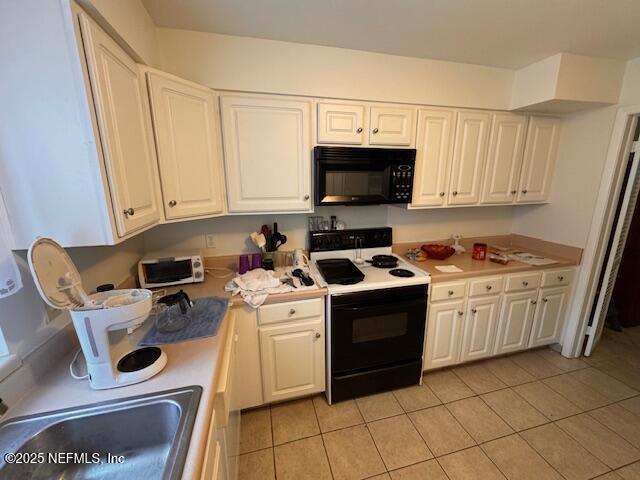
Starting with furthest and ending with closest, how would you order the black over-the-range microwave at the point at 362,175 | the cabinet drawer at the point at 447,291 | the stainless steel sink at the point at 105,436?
the cabinet drawer at the point at 447,291 < the black over-the-range microwave at the point at 362,175 < the stainless steel sink at the point at 105,436

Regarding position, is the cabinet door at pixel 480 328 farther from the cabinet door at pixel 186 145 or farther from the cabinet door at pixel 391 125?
the cabinet door at pixel 186 145

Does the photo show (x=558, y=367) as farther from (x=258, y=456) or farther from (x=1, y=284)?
(x=1, y=284)

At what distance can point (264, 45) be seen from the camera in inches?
64.8

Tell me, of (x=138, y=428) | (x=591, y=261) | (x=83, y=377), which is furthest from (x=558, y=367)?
(x=83, y=377)

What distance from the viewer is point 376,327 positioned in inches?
71.4

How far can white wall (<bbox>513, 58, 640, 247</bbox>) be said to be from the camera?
201 centimetres

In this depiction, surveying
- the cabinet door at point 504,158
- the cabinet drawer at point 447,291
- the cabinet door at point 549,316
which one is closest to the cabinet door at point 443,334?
the cabinet drawer at point 447,291

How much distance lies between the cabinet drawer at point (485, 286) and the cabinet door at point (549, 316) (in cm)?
A: 49

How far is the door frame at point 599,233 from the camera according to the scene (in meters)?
1.97

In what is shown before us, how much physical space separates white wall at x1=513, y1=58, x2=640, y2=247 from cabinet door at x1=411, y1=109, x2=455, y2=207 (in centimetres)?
115

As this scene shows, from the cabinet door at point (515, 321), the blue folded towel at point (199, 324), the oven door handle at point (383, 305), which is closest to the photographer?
the blue folded towel at point (199, 324)

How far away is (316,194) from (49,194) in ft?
4.31

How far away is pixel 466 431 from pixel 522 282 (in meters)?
1.22

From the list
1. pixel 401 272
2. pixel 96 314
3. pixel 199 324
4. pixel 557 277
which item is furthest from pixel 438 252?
pixel 96 314
